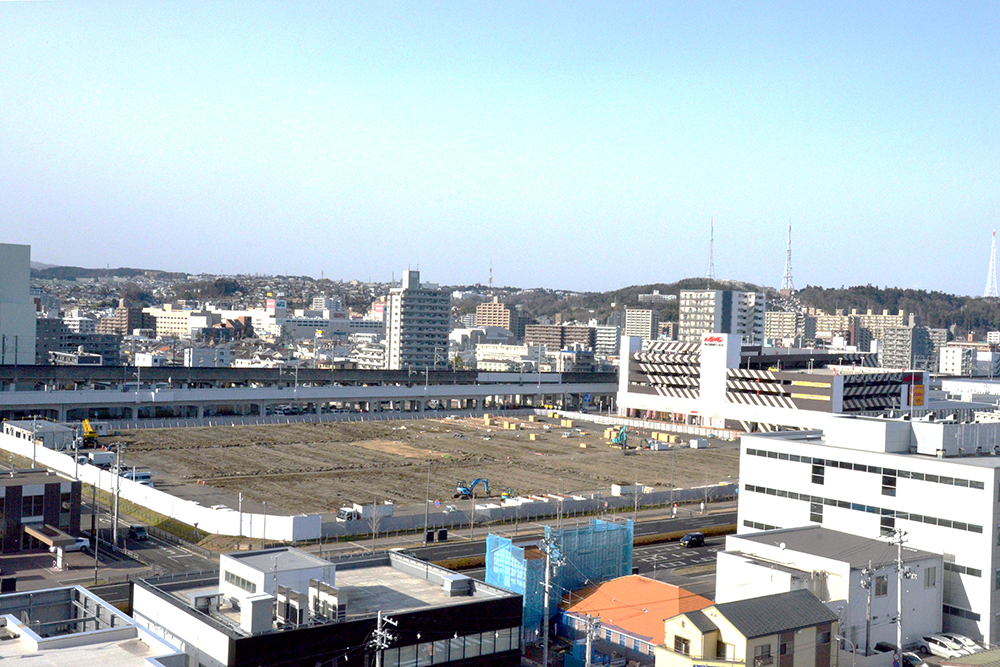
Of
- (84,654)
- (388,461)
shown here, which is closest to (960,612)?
(84,654)

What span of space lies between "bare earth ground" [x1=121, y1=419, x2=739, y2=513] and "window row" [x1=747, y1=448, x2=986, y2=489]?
11347 millimetres

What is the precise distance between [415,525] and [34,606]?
14.5 metres

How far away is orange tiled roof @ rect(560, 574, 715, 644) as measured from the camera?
16.8 meters

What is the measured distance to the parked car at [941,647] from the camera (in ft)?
55.0

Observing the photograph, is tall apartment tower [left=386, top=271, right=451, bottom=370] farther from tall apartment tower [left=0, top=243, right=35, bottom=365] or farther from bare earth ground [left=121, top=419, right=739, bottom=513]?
bare earth ground [left=121, top=419, right=739, bottom=513]

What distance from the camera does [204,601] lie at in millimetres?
12953

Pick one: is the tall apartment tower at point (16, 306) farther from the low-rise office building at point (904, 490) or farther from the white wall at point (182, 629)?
the white wall at point (182, 629)

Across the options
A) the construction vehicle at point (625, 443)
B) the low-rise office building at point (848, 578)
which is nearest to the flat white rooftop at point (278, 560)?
the low-rise office building at point (848, 578)

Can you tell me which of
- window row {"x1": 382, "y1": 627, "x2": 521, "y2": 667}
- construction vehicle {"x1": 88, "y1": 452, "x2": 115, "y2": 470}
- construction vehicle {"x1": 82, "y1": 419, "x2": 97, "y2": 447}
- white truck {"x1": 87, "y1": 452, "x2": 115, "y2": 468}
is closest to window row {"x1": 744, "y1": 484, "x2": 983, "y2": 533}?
window row {"x1": 382, "y1": 627, "x2": 521, "y2": 667}

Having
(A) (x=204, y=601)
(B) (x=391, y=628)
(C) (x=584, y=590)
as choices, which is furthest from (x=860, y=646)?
(A) (x=204, y=601)

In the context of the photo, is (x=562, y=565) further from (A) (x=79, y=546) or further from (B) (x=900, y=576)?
(A) (x=79, y=546)

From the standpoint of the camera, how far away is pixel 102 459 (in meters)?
32.7

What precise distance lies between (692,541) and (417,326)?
5774cm

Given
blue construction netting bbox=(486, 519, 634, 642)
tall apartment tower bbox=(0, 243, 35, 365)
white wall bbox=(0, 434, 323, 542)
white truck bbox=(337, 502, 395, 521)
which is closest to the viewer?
blue construction netting bbox=(486, 519, 634, 642)
